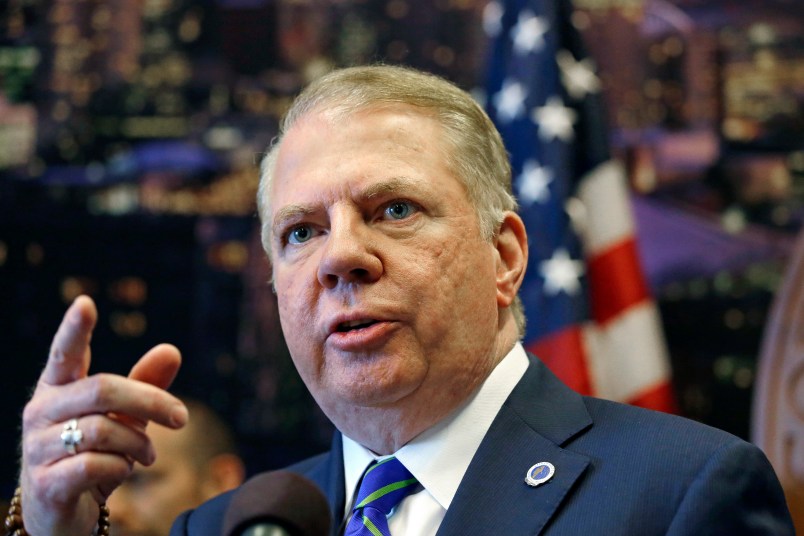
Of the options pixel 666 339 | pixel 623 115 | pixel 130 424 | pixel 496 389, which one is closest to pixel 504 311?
pixel 496 389

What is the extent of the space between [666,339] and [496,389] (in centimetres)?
252

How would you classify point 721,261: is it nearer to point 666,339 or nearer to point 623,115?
point 666,339

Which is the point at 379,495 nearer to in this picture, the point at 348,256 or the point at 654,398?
the point at 348,256

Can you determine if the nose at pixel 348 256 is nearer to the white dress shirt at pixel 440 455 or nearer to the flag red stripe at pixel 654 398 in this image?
the white dress shirt at pixel 440 455

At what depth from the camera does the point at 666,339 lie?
445 centimetres

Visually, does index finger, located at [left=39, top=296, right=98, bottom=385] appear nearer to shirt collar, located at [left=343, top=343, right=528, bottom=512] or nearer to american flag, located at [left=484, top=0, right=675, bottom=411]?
shirt collar, located at [left=343, top=343, right=528, bottom=512]

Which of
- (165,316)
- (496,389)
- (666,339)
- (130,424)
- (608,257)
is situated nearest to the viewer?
(130,424)

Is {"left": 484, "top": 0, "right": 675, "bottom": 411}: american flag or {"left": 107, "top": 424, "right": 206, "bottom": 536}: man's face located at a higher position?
{"left": 484, "top": 0, "right": 675, "bottom": 411}: american flag

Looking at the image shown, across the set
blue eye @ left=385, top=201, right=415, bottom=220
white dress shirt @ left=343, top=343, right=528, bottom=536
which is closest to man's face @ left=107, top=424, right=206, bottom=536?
white dress shirt @ left=343, top=343, right=528, bottom=536

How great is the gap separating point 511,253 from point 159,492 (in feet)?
7.78

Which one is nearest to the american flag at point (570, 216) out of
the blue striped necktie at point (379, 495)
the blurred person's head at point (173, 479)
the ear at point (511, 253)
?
the blurred person's head at point (173, 479)

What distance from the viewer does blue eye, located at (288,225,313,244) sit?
2.16 m

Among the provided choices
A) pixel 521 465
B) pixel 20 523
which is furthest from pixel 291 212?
pixel 20 523

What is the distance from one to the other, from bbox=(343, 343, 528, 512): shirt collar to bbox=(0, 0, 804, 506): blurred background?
8.13ft
